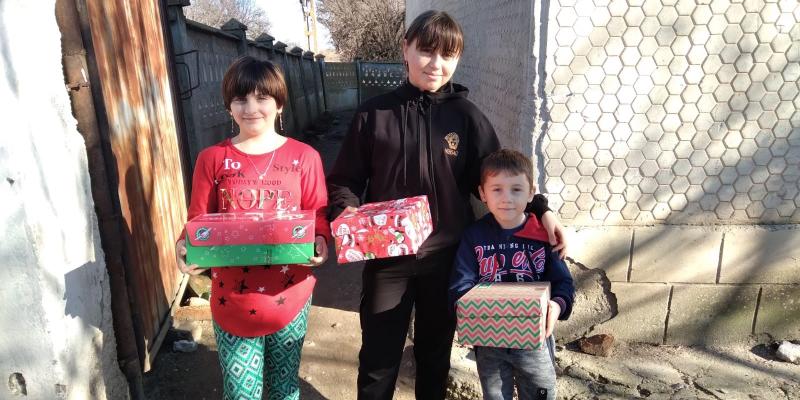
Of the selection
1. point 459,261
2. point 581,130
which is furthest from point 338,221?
point 581,130

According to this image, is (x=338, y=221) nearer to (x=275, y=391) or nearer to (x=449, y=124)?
(x=449, y=124)

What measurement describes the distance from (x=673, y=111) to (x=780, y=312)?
4.44ft

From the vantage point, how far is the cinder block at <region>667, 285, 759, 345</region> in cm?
297

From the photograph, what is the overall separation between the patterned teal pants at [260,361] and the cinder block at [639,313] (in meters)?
Result: 1.85

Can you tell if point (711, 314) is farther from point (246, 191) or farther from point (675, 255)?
point (246, 191)

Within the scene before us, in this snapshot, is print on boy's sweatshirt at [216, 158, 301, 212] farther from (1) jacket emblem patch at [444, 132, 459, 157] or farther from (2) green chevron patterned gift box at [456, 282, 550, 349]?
(2) green chevron patterned gift box at [456, 282, 550, 349]

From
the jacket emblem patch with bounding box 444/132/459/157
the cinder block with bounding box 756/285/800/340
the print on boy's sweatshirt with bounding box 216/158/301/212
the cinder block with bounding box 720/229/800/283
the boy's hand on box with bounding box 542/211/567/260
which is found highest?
the jacket emblem patch with bounding box 444/132/459/157

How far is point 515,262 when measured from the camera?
1.86 metres

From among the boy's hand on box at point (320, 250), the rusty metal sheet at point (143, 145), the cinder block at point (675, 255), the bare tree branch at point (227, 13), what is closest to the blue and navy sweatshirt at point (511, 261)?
the boy's hand on box at point (320, 250)

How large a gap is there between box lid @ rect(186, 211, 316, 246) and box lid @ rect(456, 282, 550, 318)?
538 millimetres

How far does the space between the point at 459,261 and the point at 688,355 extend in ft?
6.23

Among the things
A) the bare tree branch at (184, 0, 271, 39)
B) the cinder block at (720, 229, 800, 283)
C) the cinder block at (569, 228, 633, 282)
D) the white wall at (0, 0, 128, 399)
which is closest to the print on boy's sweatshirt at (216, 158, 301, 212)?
the white wall at (0, 0, 128, 399)

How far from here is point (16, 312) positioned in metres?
1.68

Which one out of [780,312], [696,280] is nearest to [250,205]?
[696,280]
